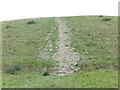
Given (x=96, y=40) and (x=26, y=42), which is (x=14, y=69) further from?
(x=96, y=40)

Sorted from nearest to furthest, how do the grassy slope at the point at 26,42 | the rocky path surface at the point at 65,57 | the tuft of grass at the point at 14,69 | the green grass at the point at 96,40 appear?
the tuft of grass at the point at 14,69
the rocky path surface at the point at 65,57
the green grass at the point at 96,40
the grassy slope at the point at 26,42

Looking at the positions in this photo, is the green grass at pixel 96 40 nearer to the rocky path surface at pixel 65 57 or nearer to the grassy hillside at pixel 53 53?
the grassy hillside at pixel 53 53

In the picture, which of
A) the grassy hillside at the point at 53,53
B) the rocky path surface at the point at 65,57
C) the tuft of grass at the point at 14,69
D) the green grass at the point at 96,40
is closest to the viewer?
the grassy hillside at the point at 53,53

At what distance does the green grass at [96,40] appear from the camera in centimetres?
3048

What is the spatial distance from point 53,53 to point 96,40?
959 cm

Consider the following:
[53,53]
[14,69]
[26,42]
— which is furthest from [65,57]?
[26,42]

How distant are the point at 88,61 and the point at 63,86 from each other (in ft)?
39.0

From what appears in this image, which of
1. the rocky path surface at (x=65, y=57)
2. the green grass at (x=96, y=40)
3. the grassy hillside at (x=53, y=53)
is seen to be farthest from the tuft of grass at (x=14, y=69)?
the green grass at (x=96, y=40)

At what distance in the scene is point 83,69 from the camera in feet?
87.5

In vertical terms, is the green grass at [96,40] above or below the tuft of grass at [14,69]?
above

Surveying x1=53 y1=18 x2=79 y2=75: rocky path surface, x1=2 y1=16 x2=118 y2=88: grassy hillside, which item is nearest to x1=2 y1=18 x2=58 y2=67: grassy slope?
x1=2 y1=16 x2=118 y2=88: grassy hillside

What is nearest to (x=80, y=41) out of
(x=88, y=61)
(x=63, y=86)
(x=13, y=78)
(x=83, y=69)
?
(x=88, y=61)

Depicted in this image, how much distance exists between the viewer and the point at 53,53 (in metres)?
32.9

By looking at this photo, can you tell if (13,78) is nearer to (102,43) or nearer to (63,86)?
(63,86)
